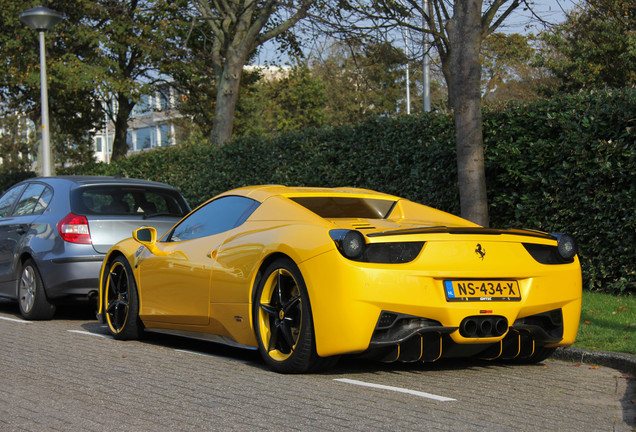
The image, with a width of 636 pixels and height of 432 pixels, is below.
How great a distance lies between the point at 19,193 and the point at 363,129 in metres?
5.57

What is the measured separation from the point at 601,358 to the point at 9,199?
778 cm

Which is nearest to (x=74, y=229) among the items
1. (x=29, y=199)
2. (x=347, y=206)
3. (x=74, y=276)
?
(x=74, y=276)

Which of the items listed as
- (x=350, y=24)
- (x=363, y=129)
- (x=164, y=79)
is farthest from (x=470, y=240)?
(x=164, y=79)

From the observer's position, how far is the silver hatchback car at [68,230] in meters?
9.41

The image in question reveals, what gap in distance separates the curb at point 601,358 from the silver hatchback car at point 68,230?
4.73 meters

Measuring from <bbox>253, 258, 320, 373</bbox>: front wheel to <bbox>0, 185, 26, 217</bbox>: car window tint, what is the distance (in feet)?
19.4

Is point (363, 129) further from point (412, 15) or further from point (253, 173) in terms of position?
point (412, 15)

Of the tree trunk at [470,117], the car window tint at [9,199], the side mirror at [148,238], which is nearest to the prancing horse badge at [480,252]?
the side mirror at [148,238]

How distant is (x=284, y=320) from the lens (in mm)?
6012

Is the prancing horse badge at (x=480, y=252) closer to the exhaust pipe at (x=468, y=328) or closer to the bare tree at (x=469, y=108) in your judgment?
the exhaust pipe at (x=468, y=328)

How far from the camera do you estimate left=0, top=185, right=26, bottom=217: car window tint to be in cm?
1104

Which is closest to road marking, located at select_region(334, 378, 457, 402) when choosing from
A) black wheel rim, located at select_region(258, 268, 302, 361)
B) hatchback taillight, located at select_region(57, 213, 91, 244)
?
black wheel rim, located at select_region(258, 268, 302, 361)

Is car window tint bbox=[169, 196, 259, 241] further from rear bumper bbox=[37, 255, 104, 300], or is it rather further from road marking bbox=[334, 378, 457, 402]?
rear bumper bbox=[37, 255, 104, 300]

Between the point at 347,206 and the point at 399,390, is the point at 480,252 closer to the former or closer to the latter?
the point at 399,390
